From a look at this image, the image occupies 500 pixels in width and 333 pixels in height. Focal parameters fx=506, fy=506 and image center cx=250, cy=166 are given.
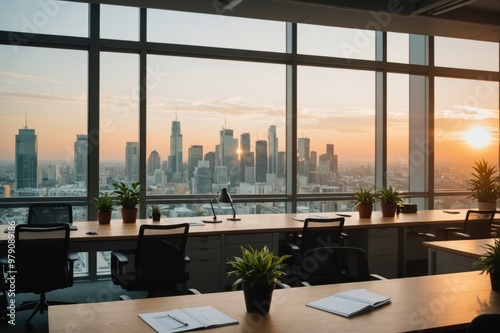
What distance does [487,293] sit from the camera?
9.34ft

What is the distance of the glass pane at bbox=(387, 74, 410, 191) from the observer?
8.31 meters

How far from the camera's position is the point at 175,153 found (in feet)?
23.3

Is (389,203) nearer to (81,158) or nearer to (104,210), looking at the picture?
(104,210)

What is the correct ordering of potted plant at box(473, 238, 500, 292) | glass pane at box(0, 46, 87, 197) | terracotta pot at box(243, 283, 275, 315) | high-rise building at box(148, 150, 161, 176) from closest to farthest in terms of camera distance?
terracotta pot at box(243, 283, 275, 315), potted plant at box(473, 238, 500, 292), glass pane at box(0, 46, 87, 197), high-rise building at box(148, 150, 161, 176)

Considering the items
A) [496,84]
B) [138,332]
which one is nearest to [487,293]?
[138,332]

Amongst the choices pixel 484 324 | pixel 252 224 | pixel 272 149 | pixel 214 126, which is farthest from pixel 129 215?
pixel 484 324

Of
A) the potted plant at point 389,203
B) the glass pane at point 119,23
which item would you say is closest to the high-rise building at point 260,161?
the potted plant at point 389,203

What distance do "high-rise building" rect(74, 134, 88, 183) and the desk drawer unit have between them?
232cm

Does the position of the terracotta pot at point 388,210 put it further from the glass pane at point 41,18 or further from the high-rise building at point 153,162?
the glass pane at point 41,18

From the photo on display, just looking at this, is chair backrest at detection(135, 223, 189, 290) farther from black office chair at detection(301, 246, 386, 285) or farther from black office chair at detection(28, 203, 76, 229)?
black office chair at detection(28, 203, 76, 229)

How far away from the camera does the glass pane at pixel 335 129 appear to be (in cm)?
779

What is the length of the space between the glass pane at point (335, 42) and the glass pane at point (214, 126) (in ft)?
1.87

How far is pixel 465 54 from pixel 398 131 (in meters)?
1.93

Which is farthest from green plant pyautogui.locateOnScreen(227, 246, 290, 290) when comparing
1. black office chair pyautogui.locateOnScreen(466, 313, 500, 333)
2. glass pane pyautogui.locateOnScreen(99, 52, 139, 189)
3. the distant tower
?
the distant tower
